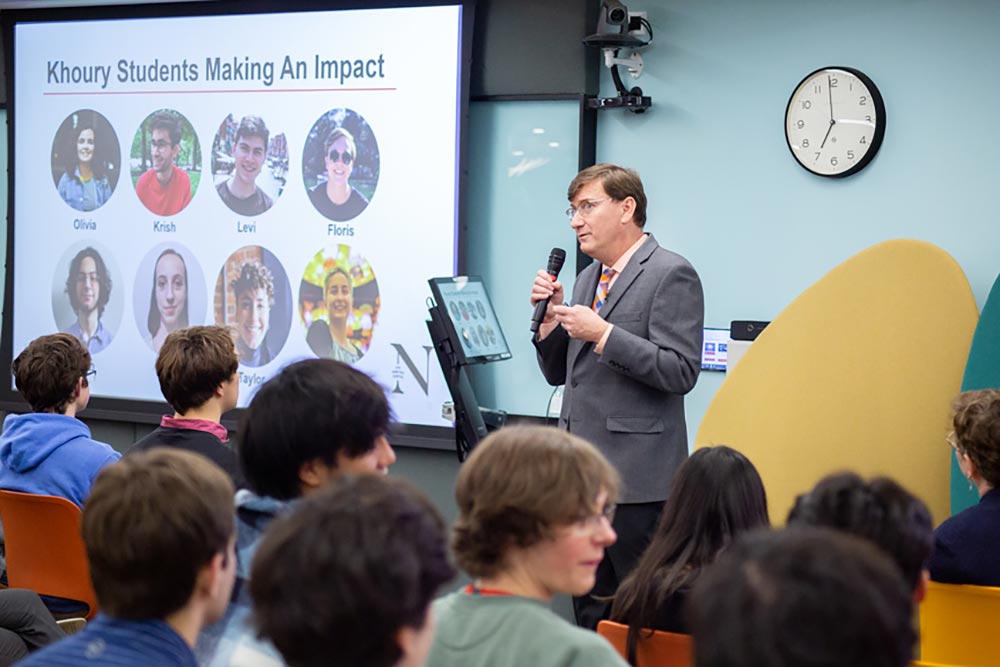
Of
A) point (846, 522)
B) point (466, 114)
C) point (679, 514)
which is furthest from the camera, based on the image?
point (466, 114)

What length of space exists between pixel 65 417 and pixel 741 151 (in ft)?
8.35

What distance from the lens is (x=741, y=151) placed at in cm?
446

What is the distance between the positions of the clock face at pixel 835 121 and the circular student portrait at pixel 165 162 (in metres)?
2.69

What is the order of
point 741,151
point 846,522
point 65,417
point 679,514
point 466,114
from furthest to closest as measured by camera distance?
point 466,114 < point 741,151 < point 65,417 < point 679,514 < point 846,522

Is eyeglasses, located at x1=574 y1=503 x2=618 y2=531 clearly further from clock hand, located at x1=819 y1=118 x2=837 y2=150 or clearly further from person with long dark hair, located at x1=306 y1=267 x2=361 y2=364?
person with long dark hair, located at x1=306 y1=267 x2=361 y2=364

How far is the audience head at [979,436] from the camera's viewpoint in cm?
267

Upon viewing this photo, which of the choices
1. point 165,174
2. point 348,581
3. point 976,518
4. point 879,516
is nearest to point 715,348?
point 976,518

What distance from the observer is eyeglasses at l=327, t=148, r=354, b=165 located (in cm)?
510

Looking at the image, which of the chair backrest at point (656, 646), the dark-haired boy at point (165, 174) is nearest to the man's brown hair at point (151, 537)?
the chair backrest at point (656, 646)

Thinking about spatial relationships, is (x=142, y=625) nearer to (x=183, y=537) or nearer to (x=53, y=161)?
(x=183, y=537)

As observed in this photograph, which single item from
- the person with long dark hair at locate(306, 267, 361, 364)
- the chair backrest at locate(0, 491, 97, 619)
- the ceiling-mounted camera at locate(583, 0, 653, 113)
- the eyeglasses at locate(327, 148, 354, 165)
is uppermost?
the ceiling-mounted camera at locate(583, 0, 653, 113)

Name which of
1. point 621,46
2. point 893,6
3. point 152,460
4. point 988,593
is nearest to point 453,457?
point 621,46

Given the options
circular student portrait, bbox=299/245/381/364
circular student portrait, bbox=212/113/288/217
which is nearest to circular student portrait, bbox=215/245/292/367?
circular student portrait, bbox=299/245/381/364

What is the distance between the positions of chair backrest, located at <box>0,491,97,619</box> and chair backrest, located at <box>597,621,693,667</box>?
1.51 metres
